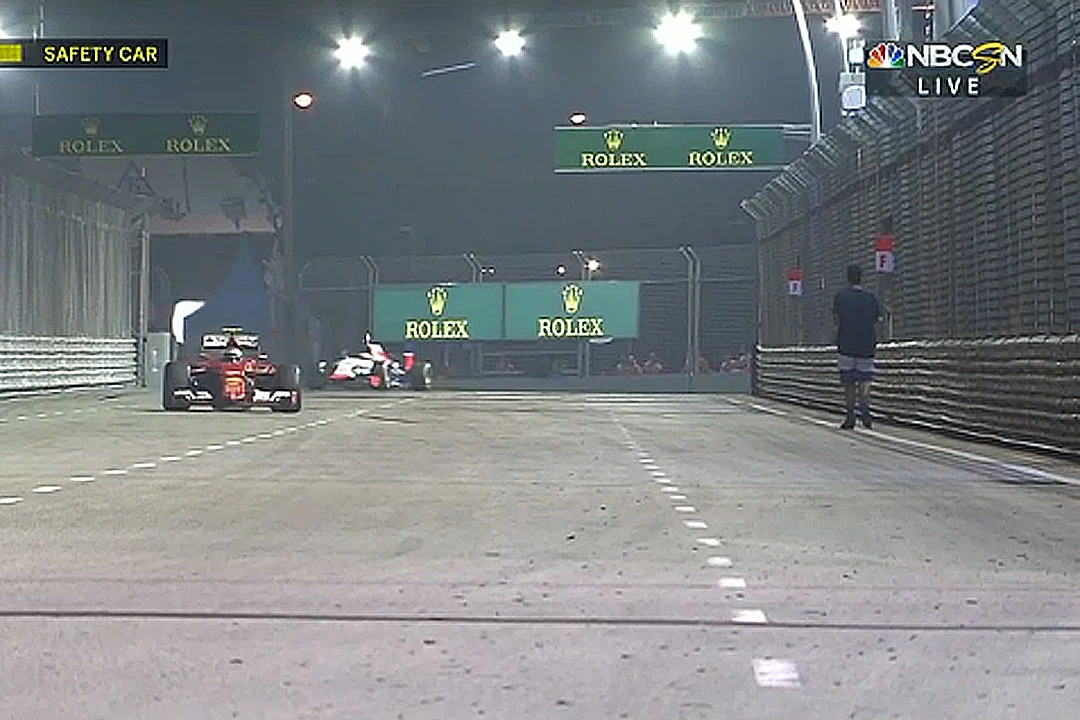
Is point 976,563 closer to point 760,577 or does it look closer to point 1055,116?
point 760,577

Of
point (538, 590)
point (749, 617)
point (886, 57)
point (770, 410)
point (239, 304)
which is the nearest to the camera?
point (749, 617)

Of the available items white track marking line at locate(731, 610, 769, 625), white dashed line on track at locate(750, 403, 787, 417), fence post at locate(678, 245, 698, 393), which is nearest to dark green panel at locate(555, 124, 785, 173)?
fence post at locate(678, 245, 698, 393)

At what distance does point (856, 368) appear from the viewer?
836 inches

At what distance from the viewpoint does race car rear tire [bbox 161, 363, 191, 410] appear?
88.4ft

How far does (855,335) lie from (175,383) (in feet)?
34.2

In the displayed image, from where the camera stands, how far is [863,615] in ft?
22.0

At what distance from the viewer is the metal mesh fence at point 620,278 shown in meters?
44.9

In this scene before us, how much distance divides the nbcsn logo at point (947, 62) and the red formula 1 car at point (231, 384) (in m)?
9.29

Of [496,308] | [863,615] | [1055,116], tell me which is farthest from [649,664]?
[496,308]

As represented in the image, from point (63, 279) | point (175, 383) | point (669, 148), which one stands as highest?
point (669, 148)

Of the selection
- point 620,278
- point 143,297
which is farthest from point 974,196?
point 143,297

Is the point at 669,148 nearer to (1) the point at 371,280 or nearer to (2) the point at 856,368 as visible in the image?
(1) the point at 371,280

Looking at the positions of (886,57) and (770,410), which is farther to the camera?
(770,410)

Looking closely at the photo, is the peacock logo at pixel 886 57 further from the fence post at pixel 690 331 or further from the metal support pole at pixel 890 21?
the fence post at pixel 690 331
